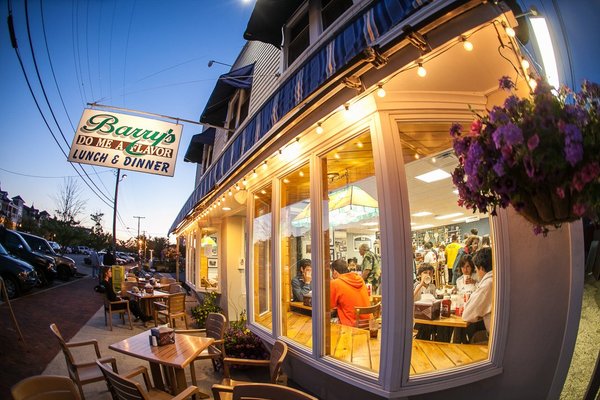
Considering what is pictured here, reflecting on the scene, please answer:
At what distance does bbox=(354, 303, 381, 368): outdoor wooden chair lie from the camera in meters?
4.15

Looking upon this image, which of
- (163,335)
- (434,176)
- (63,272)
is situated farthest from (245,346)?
(63,272)

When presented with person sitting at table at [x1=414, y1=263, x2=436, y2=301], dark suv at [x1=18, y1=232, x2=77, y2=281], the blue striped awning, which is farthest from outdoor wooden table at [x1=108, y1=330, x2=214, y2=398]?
dark suv at [x1=18, y1=232, x2=77, y2=281]

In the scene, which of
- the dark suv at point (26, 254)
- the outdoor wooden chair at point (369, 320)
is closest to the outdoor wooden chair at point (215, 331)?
the outdoor wooden chair at point (369, 320)

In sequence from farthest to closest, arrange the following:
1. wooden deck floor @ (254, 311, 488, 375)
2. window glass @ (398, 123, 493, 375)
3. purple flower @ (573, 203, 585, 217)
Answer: window glass @ (398, 123, 493, 375)
wooden deck floor @ (254, 311, 488, 375)
purple flower @ (573, 203, 585, 217)

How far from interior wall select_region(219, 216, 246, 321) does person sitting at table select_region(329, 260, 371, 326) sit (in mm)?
5841

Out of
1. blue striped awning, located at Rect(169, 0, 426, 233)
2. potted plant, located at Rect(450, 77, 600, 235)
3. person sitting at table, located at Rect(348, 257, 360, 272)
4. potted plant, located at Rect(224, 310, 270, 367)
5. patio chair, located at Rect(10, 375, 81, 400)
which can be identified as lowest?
potted plant, located at Rect(224, 310, 270, 367)

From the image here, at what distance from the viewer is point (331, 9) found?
555 cm

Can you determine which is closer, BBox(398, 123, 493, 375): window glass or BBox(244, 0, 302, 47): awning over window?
BBox(398, 123, 493, 375): window glass

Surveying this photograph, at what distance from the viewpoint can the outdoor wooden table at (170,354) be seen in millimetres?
3545

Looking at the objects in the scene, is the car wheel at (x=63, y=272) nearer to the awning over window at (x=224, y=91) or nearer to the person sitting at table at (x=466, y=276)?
the awning over window at (x=224, y=91)

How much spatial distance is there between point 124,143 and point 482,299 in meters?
6.70

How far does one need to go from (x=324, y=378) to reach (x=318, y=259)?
1.65 m

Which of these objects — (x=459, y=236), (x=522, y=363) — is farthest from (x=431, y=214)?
(x=522, y=363)

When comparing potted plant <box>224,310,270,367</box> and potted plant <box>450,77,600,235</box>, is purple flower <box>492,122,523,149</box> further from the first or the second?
potted plant <box>224,310,270,367</box>
